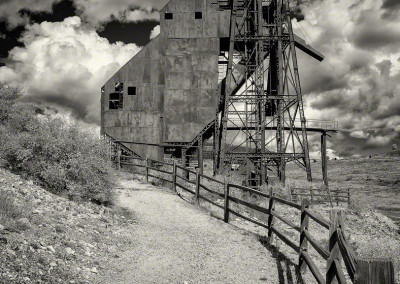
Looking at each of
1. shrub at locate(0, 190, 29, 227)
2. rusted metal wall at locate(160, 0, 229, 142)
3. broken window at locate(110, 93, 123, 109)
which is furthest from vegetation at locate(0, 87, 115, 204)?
broken window at locate(110, 93, 123, 109)

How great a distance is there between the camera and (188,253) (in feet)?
27.4

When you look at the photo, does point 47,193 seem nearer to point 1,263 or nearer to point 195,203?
point 1,263

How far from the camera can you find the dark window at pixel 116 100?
27172 millimetres

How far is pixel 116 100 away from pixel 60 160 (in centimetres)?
1708

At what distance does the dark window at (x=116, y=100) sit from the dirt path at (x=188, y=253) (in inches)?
624

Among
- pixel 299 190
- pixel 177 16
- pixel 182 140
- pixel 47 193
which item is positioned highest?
pixel 177 16

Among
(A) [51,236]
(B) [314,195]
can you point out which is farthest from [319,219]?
A: (B) [314,195]

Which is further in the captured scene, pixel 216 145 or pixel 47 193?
pixel 216 145

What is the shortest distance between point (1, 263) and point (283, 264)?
5.58m

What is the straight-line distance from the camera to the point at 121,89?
27.3 metres

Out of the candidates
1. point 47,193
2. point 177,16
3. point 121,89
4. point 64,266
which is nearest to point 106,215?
point 47,193

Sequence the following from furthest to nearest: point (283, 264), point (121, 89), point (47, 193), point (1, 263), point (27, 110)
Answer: point (121, 89)
point (27, 110)
point (47, 193)
point (283, 264)
point (1, 263)

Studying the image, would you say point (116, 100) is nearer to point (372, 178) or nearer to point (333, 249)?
point (333, 249)

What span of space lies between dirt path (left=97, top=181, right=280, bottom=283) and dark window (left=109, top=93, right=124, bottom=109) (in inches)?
624
